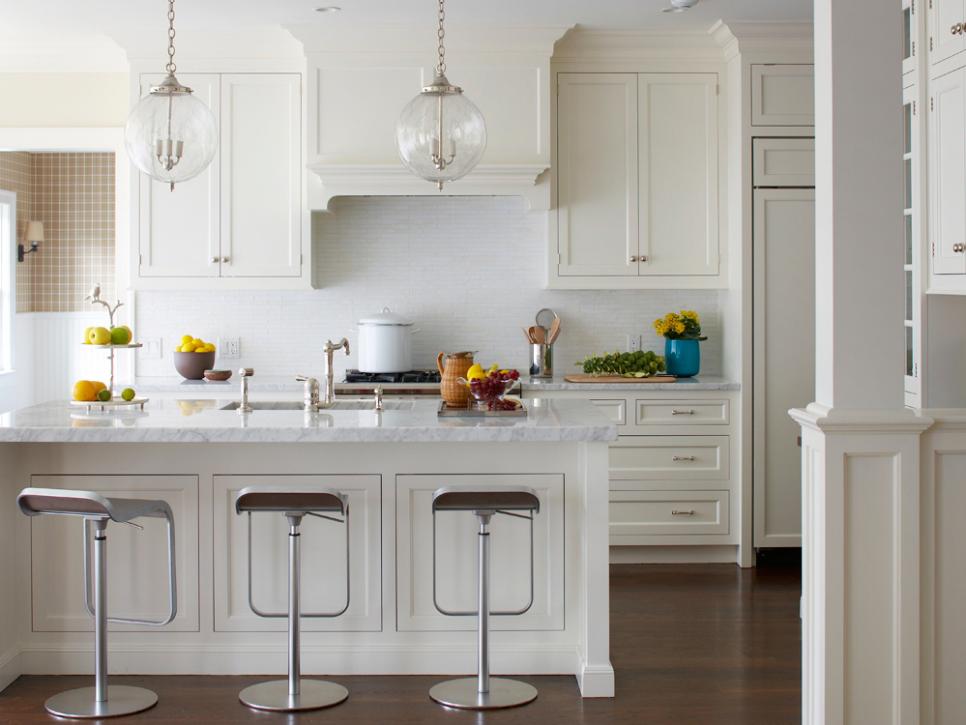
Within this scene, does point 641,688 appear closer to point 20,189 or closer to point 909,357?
point 909,357

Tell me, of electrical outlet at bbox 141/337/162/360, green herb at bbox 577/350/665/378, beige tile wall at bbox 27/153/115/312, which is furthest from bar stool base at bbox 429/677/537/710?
beige tile wall at bbox 27/153/115/312

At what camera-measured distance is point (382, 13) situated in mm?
5305

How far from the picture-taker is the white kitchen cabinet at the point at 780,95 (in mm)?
5484

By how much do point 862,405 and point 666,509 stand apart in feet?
9.06

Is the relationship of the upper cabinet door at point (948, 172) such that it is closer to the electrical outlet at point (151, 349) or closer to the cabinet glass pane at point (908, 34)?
the cabinet glass pane at point (908, 34)

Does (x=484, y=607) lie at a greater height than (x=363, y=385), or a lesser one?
lesser

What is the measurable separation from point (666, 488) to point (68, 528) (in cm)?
293

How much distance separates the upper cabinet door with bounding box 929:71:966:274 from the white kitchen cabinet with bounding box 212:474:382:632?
84.5 inches

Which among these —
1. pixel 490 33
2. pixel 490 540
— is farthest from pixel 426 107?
pixel 490 33

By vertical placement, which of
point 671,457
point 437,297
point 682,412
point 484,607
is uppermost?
point 437,297

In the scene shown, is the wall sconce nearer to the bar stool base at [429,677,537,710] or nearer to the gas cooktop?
the gas cooktop

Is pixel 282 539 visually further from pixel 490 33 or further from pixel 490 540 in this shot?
pixel 490 33

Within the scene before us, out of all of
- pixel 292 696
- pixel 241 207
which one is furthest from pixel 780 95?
pixel 292 696

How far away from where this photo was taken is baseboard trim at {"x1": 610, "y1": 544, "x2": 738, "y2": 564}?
5629 millimetres
